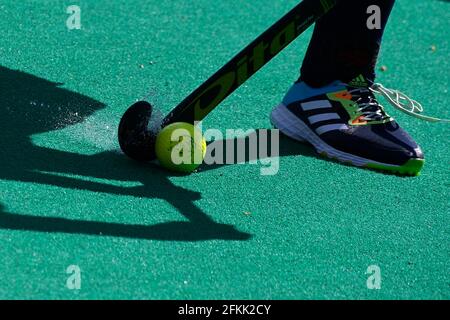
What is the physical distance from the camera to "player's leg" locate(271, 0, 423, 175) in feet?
Answer: 10.2

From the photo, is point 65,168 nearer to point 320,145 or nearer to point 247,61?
point 247,61

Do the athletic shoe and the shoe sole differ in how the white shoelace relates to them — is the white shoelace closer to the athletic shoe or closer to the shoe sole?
the athletic shoe

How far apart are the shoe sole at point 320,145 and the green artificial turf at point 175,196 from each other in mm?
31

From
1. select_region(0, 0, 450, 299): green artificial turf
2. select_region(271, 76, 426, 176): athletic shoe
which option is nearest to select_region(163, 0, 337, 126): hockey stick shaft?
select_region(0, 0, 450, 299): green artificial turf

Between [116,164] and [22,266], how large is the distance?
65 centimetres

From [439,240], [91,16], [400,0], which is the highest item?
[400,0]

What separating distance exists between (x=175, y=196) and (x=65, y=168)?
35cm

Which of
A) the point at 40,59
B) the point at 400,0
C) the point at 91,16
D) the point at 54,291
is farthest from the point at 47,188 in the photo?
the point at 400,0

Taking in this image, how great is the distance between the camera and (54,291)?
7.41 feet

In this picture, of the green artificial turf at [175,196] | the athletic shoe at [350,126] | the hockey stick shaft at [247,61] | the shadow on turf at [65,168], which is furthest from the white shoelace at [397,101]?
the shadow on turf at [65,168]

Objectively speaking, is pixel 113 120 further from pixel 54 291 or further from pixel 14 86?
pixel 54 291

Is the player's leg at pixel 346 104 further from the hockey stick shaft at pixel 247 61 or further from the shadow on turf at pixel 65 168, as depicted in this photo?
the shadow on turf at pixel 65 168

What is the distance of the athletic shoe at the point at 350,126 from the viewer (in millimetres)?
3115

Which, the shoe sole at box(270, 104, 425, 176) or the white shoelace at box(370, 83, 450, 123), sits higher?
the white shoelace at box(370, 83, 450, 123)
